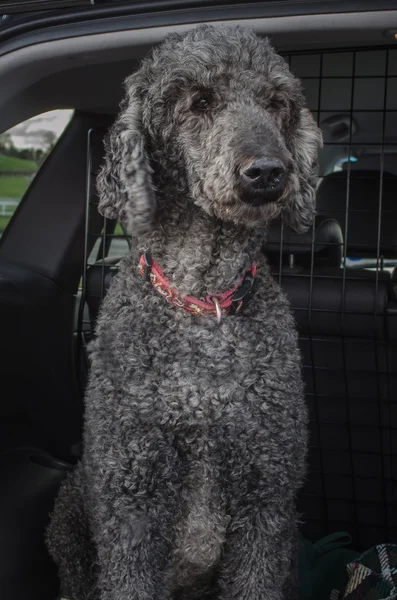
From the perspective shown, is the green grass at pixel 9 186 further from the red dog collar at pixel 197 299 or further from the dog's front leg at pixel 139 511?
the dog's front leg at pixel 139 511

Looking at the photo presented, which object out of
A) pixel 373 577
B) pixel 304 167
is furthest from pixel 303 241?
pixel 373 577

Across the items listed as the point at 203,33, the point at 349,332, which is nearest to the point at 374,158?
→ the point at 349,332

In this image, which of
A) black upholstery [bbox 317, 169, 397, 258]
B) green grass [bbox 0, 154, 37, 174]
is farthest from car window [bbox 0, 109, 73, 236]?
black upholstery [bbox 317, 169, 397, 258]

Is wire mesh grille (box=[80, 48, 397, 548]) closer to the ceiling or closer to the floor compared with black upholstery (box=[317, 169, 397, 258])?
closer to the floor

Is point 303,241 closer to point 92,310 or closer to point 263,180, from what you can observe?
point 92,310

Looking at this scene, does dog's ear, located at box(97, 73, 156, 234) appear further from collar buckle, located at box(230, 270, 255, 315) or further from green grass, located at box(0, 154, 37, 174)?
green grass, located at box(0, 154, 37, 174)

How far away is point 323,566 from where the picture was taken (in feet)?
6.73

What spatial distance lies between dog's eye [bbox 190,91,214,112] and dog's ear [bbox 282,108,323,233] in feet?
0.80

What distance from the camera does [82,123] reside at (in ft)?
7.44

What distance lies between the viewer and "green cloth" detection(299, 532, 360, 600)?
2006 millimetres

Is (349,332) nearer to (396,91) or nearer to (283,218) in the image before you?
(283,218)

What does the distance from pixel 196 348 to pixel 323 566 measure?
85 cm

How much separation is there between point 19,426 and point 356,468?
0.93 meters

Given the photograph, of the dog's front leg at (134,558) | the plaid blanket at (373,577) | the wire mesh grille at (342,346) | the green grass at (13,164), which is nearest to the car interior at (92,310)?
the wire mesh grille at (342,346)
